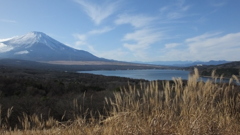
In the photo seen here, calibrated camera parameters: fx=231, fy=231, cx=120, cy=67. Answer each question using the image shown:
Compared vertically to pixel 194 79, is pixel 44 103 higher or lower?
lower

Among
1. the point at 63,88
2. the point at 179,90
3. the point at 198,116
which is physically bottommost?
the point at 63,88

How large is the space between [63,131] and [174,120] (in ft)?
5.35

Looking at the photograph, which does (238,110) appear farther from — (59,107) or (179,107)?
(59,107)

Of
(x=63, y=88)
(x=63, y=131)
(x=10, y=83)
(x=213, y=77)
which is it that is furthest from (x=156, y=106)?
(x=10, y=83)

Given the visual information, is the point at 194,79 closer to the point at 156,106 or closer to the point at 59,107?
the point at 156,106

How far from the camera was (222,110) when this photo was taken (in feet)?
12.9

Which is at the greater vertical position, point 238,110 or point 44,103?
point 238,110

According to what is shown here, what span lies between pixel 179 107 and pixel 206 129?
75 cm

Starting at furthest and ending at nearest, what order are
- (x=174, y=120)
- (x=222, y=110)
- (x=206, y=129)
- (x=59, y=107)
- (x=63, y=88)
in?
1. (x=63, y=88)
2. (x=59, y=107)
3. (x=222, y=110)
4. (x=174, y=120)
5. (x=206, y=129)

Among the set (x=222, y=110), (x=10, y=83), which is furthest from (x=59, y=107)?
(x=10, y=83)

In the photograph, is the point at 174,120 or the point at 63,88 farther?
the point at 63,88

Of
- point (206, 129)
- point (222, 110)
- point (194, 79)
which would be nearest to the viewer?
point (206, 129)

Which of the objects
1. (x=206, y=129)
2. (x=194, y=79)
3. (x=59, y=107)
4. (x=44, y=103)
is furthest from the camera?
(x=44, y=103)

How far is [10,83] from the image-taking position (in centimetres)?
1855
